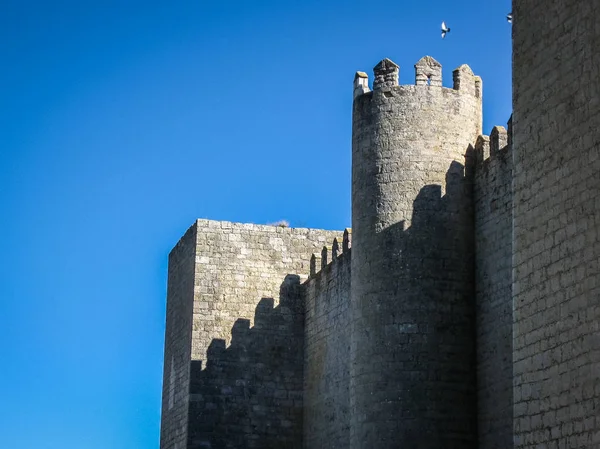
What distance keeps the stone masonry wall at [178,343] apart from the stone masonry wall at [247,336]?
10.3 inches

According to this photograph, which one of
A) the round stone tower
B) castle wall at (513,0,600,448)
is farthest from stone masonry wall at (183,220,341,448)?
castle wall at (513,0,600,448)

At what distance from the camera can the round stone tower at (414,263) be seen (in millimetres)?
15633

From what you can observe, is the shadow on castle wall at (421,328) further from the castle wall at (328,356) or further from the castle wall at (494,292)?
the castle wall at (328,356)

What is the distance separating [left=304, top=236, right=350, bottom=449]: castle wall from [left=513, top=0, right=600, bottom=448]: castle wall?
8.09 m

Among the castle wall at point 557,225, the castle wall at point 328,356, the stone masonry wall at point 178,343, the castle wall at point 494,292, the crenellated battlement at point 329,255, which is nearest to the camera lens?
the castle wall at point 557,225

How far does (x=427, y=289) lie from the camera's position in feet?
52.0

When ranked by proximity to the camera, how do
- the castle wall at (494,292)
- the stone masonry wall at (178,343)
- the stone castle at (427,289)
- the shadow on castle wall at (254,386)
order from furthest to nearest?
the stone masonry wall at (178,343), the shadow on castle wall at (254,386), the castle wall at (494,292), the stone castle at (427,289)

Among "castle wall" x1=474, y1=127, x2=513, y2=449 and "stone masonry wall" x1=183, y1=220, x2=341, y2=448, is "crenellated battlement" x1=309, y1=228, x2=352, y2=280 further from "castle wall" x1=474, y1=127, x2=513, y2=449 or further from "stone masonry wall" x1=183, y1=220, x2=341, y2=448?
"castle wall" x1=474, y1=127, x2=513, y2=449

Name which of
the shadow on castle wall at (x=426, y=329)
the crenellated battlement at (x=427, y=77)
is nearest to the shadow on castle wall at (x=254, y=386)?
the shadow on castle wall at (x=426, y=329)

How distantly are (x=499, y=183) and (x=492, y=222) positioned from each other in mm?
501

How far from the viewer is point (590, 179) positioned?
9875 mm

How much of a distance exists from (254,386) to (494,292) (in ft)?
21.5

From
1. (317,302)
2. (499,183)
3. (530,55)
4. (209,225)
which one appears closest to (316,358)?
(317,302)

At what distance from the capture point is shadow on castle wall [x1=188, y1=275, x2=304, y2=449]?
20.5 m
